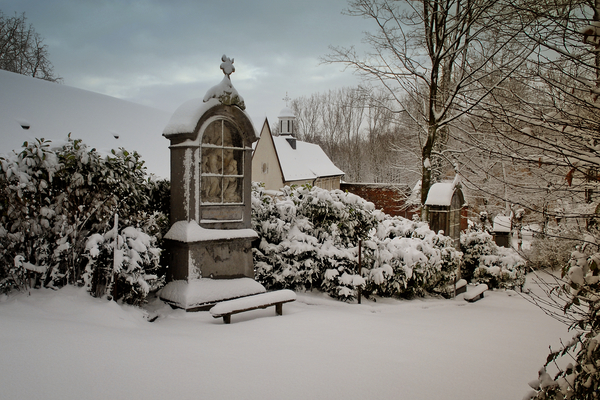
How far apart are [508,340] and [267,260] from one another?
12.6ft

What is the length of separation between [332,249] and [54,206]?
4.22 m

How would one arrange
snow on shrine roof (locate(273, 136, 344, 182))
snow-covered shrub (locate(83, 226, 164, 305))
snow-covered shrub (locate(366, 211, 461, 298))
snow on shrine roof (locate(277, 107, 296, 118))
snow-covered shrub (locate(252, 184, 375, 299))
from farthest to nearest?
1. snow on shrine roof (locate(277, 107, 296, 118))
2. snow on shrine roof (locate(273, 136, 344, 182))
3. snow-covered shrub (locate(366, 211, 461, 298))
4. snow-covered shrub (locate(252, 184, 375, 299))
5. snow-covered shrub (locate(83, 226, 164, 305))

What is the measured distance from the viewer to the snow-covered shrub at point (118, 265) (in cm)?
433

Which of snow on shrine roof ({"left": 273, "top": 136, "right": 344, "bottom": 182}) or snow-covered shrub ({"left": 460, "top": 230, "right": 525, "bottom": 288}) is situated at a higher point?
snow on shrine roof ({"left": 273, "top": 136, "right": 344, "bottom": 182})

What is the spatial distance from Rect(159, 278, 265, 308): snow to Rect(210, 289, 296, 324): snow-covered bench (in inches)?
26.2

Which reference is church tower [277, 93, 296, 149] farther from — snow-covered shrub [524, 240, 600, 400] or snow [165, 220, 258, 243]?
snow-covered shrub [524, 240, 600, 400]

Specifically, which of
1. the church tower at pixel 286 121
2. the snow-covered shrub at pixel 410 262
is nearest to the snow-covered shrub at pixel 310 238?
the snow-covered shrub at pixel 410 262

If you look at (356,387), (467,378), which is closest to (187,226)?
(356,387)

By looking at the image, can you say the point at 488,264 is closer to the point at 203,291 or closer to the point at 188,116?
the point at 203,291

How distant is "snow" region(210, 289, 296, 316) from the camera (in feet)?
14.6

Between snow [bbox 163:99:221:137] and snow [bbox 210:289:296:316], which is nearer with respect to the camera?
snow [bbox 210:289:296:316]

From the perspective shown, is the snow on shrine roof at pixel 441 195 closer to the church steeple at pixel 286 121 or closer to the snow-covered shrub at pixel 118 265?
the snow-covered shrub at pixel 118 265

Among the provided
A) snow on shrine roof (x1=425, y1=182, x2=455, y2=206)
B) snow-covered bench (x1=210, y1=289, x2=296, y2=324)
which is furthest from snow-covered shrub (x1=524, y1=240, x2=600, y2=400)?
snow on shrine roof (x1=425, y1=182, x2=455, y2=206)

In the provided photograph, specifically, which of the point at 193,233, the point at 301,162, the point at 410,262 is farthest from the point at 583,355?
the point at 301,162
